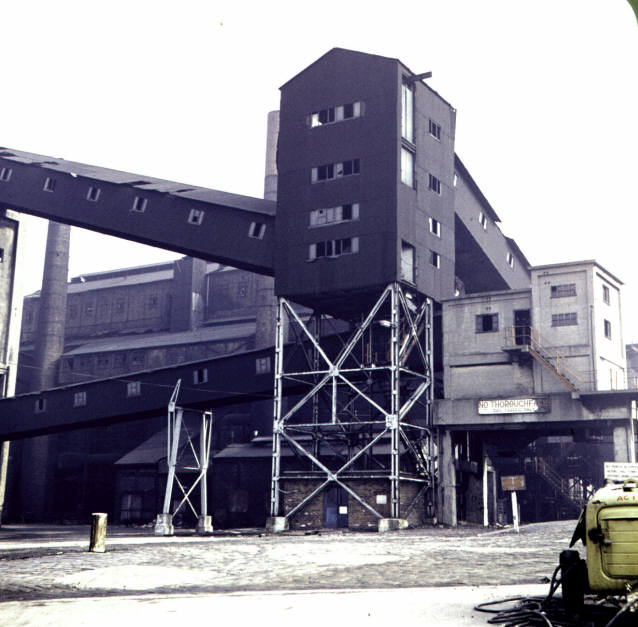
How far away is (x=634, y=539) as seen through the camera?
7117mm

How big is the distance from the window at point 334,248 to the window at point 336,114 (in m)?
5.65

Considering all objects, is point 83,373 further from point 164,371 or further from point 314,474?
point 314,474

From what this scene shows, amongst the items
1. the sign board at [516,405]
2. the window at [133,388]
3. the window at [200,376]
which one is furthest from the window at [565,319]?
the window at [133,388]

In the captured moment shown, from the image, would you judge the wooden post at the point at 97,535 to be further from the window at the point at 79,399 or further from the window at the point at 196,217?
the window at the point at 79,399

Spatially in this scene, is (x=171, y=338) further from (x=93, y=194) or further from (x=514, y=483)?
(x=514, y=483)

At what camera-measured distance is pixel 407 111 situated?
3753 centimetres

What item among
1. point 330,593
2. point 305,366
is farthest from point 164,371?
point 330,593

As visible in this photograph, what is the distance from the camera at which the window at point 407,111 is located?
121ft

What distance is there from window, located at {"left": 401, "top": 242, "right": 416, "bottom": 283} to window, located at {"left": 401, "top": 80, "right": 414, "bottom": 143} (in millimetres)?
5011

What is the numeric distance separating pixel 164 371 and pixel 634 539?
3327 cm

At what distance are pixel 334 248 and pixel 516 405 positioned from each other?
415 inches

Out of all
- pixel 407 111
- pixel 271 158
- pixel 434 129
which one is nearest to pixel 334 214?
pixel 407 111

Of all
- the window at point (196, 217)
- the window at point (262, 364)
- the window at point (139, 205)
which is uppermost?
the window at point (139, 205)

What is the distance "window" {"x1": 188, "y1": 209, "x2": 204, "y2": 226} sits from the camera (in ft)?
126
